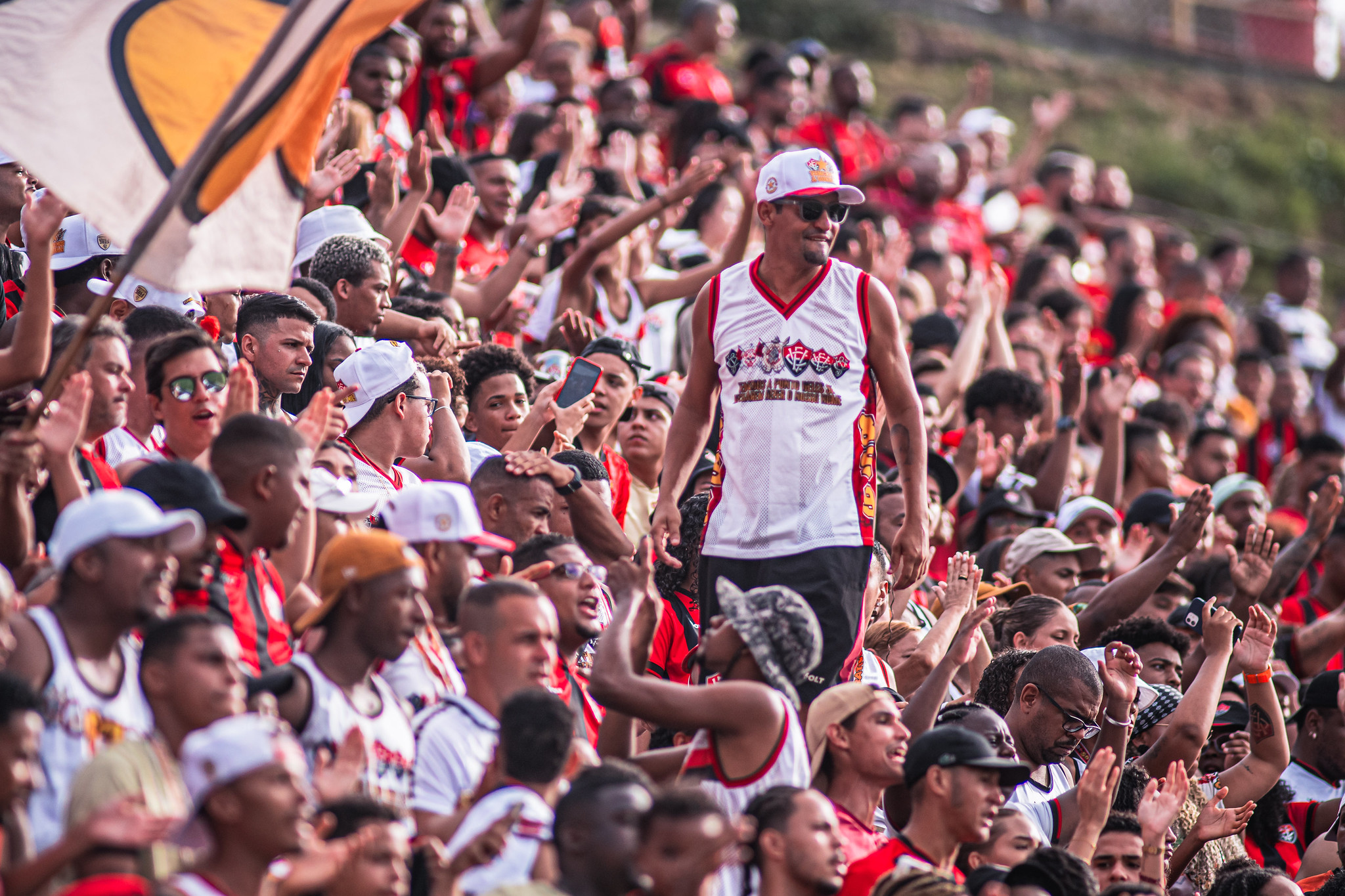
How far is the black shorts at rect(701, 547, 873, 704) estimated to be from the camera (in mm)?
6176

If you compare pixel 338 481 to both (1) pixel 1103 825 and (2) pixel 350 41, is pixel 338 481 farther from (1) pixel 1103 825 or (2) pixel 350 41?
(1) pixel 1103 825

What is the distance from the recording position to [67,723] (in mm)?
4375

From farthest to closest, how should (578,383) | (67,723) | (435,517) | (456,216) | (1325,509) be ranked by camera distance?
(1325,509) → (456,216) → (578,383) → (435,517) → (67,723)

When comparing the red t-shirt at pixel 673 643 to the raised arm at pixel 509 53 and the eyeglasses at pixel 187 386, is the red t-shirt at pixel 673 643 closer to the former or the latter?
the eyeglasses at pixel 187 386

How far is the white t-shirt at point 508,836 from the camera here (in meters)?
4.55

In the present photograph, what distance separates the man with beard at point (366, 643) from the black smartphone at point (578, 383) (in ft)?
9.20

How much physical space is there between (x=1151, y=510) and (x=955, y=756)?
15.9 feet

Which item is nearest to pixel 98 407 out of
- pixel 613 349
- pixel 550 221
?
pixel 613 349

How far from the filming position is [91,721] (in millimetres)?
4414

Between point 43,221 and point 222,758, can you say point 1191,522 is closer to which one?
point 43,221

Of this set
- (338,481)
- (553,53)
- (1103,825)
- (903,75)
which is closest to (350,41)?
(338,481)

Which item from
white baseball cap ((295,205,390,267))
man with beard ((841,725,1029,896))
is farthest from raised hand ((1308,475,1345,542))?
white baseball cap ((295,205,390,267))

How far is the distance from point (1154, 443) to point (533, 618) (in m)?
7.20

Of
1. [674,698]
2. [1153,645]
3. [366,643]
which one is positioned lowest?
[1153,645]
